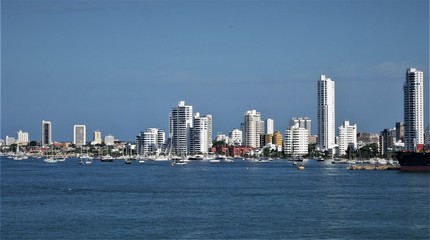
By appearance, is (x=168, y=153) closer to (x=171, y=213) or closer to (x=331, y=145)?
(x=331, y=145)

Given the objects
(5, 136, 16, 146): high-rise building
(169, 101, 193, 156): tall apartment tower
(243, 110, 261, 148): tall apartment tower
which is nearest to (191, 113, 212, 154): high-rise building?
(169, 101, 193, 156): tall apartment tower

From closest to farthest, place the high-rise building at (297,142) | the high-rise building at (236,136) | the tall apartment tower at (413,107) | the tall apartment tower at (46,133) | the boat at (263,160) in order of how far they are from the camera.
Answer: the tall apartment tower at (413,107) < the boat at (263,160) < the high-rise building at (297,142) < the high-rise building at (236,136) < the tall apartment tower at (46,133)

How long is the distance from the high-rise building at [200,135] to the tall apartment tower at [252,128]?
1677 cm

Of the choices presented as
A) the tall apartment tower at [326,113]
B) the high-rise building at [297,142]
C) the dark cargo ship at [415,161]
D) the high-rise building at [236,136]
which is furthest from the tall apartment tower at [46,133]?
the dark cargo ship at [415,161]

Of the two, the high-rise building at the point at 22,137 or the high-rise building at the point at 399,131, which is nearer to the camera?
the high-rise building at the point at 399,131

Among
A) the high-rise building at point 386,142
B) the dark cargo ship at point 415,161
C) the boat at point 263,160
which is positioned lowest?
the boat at point 263,160

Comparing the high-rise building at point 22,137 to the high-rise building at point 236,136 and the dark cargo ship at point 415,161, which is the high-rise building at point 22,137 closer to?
the high-rise building at point 236,136

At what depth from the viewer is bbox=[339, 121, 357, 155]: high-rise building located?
12950 cm

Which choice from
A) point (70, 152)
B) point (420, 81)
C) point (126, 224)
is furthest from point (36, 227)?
point (70, 152)

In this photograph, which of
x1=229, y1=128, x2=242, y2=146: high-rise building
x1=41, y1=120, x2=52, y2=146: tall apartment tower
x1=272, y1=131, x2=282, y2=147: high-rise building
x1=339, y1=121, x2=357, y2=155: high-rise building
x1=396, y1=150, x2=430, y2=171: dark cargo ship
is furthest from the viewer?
x1=41, y1=120, x2=52, y2=146: tall apartment tower

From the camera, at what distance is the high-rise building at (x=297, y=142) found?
414 feet

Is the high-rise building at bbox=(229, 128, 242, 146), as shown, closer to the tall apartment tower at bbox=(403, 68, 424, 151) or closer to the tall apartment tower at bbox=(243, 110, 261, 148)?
the tall apartment tower at bbox=(243, 110, 261, 148)

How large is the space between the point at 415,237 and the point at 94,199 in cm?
1502

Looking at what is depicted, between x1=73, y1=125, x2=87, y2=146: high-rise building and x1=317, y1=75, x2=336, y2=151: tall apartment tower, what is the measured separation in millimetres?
70686
